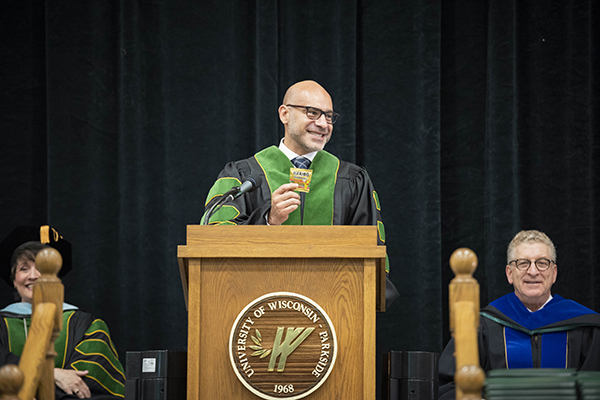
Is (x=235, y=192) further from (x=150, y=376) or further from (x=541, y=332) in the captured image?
(x=541, y=332)

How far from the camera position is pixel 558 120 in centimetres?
441

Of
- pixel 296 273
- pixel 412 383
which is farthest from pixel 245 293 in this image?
pixel 412 383

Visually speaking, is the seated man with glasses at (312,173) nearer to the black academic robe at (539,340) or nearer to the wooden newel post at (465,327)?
the black academic robe at (539,340)

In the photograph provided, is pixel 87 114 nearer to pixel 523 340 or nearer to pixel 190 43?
pixel 190 43

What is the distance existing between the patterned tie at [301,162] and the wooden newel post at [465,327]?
1.45 meters

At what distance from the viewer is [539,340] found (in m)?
3.36

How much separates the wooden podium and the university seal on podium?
0.08 feet

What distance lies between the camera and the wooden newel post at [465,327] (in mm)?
1936

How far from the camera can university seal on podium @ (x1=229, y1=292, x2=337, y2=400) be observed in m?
2.31

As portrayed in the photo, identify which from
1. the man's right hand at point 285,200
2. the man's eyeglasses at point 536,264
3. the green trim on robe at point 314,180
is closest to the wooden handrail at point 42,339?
the man's right hand at point 285,200

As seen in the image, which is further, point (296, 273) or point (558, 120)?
point (558, 120)

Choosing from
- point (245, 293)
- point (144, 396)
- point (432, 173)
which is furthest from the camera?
point (432, 173)

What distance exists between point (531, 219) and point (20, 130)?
316 cm

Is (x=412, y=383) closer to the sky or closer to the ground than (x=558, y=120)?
closer to the ground
